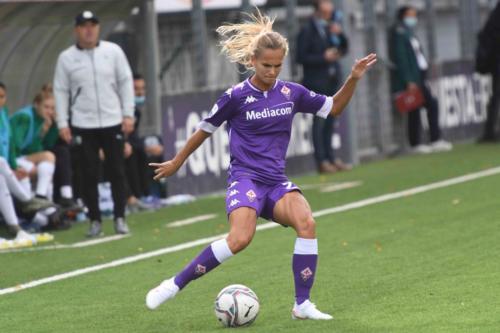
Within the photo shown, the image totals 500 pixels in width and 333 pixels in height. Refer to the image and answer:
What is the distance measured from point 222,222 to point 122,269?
319 cm

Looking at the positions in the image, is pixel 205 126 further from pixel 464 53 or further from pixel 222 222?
pixel 464 53

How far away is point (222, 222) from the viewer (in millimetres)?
14367

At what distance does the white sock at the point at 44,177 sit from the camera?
1455cm

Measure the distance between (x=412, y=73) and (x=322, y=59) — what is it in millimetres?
3307

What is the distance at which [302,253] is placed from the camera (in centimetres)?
842

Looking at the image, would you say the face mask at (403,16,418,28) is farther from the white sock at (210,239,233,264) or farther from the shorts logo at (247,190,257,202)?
the white sock at (210,239,233,264)

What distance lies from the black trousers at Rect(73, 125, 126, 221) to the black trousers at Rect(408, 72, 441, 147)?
9387 mm

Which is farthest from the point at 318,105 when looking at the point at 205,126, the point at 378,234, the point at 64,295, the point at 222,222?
the point at 222,222

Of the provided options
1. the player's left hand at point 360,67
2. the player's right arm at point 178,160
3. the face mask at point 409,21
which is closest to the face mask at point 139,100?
the face mask at point 409,21

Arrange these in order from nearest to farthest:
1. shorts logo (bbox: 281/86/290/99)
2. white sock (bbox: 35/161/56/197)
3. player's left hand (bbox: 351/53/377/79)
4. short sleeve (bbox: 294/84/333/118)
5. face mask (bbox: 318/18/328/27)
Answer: player's left hand (bbox: 351/53/377/79), shorts logo (bbox: 281/86/290/99), short sleeve (bbox: 294/84/333/118), white sock (bbox: 35/161/56/197), face mask (bbox: 318/18/328/27)

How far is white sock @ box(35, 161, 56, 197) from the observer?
14.5 meters

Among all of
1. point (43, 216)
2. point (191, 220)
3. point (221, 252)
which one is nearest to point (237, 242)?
point (221, 252)

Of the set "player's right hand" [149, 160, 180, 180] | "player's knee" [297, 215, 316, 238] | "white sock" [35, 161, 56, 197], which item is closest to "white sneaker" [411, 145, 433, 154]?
"white sock" [35, 161, 56, 197]

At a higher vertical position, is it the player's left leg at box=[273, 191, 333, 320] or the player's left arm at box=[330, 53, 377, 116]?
the player's left arm at box=[330, 53, 377, 116]
